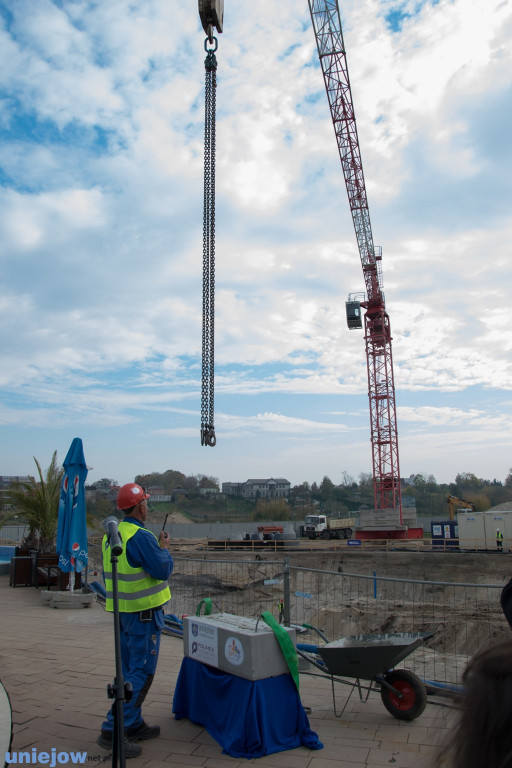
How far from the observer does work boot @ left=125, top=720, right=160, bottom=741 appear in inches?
155

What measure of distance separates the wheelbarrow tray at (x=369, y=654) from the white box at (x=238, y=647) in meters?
0.36

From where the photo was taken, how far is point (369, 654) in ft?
13.7

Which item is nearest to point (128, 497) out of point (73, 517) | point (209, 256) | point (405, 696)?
point (405, 696)

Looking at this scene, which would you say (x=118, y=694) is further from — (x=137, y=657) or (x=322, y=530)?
(x=322, y=530)

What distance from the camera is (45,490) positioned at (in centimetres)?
1405

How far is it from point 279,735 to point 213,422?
6.58m

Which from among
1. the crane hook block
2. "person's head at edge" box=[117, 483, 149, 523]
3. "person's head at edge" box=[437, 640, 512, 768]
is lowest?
"person's head at edge" box=[437, 640, 512, 768]

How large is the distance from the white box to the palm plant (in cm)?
1044

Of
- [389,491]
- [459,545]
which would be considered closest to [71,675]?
[459,545]

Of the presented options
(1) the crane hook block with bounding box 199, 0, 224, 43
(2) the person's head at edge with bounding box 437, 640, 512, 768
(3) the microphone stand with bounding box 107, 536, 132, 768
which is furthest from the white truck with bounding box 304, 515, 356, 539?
(2) the person's head at edge with bounding box 437, 640, 512, 768

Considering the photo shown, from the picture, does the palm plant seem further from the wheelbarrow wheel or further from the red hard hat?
the wheelbarrow wheel

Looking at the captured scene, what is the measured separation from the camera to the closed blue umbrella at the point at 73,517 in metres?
9.28

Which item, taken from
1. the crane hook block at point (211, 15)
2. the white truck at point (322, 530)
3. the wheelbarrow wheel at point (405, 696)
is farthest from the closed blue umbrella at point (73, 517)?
the white truck at point (322, 530)

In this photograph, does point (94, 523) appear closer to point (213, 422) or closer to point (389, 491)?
point (213, 422)
